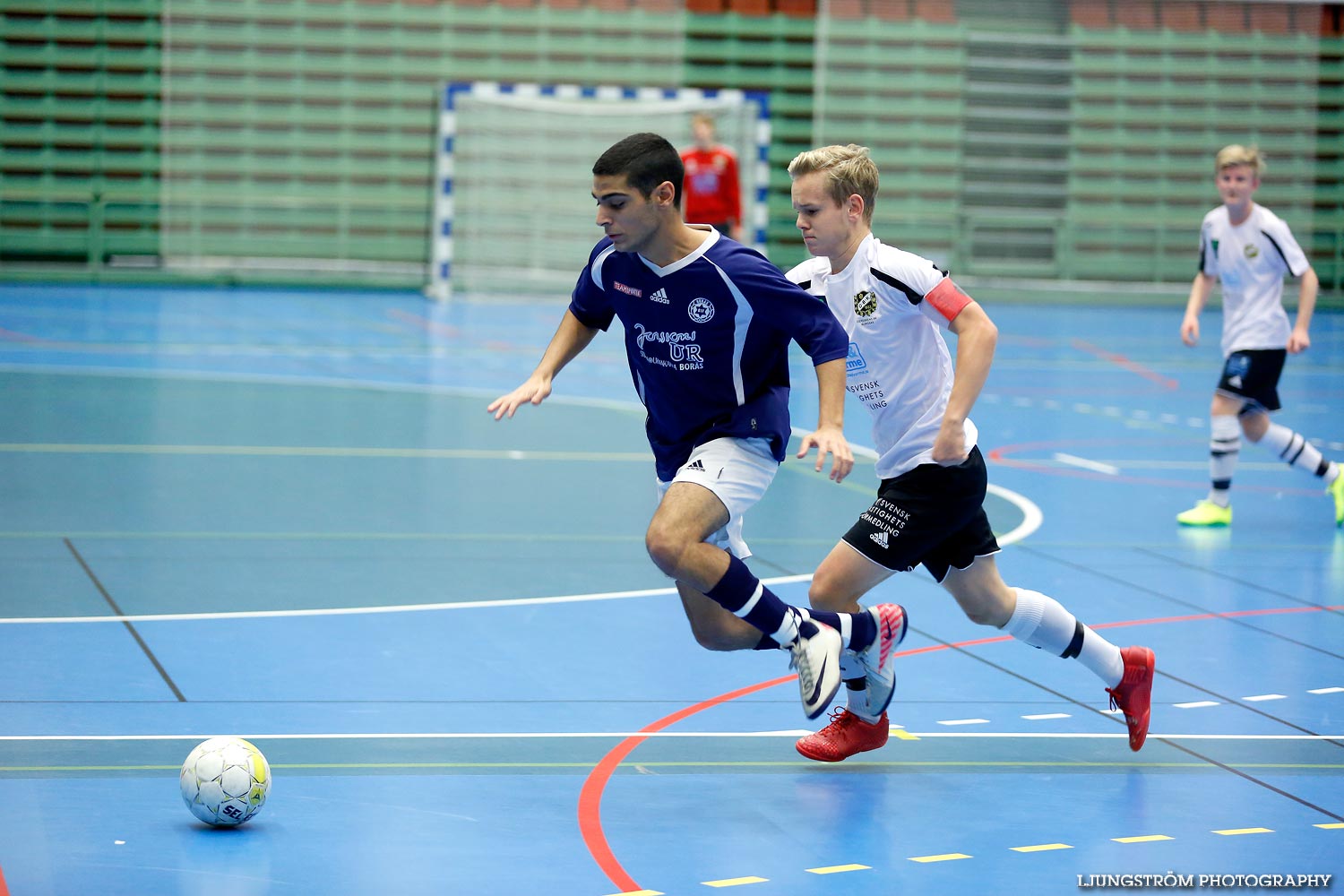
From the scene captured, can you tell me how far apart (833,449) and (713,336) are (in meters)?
0.58

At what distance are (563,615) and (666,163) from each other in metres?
2.53

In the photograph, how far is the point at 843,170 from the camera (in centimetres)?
487

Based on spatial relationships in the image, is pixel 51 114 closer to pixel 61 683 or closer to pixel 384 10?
pixel 384 10

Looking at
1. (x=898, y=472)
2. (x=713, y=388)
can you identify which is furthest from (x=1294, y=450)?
(x=713, y=388)

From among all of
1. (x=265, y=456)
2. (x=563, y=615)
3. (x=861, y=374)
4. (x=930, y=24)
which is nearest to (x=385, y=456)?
(x=265, y=456)

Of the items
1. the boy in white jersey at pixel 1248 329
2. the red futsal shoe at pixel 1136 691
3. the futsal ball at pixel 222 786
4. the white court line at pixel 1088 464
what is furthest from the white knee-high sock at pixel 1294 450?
the futsal ball at pixel 222 786

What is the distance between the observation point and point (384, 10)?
23344 mm

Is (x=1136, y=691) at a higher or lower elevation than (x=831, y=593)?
lower

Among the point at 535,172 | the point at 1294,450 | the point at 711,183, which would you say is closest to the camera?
the point at 1294,450

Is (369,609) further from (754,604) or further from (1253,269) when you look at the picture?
(1253,269)

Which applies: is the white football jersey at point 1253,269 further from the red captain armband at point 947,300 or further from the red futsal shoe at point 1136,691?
the red captain armband at point 947,300

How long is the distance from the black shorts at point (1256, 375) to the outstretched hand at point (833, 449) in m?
5.38

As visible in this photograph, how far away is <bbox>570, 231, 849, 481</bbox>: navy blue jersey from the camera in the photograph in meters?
4.81

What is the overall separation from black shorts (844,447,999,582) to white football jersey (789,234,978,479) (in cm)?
7
